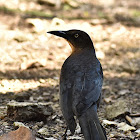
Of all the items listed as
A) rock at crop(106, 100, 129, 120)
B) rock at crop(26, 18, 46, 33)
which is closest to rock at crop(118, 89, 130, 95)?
rock at crop(106, 100, 129, 120)

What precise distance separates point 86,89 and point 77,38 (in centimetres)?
87

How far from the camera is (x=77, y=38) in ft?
13.1

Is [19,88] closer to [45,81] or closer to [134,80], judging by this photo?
[45,81]

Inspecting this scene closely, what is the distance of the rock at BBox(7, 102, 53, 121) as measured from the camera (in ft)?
12.5

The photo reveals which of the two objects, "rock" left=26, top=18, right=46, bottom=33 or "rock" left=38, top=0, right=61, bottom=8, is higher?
"rock" left=38, top=0, right=61, bottom=8

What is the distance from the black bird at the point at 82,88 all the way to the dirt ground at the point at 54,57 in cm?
60

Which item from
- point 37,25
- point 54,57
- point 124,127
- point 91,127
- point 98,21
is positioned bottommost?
point 124,127

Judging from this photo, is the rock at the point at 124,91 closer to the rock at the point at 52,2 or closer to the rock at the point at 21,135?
the rock at the point at 21,135

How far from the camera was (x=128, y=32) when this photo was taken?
11.1 metres

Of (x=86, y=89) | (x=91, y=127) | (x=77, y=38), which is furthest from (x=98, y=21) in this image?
(x=91, y=127)

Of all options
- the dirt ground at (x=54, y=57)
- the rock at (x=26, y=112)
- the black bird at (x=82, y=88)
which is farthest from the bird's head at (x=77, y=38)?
the dirt ground at (x=54, y=57)

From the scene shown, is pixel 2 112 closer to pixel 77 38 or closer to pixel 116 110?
pixel 77 38

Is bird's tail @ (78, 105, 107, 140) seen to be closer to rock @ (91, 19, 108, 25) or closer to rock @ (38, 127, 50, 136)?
rock @ (38, 127, 50, 136)

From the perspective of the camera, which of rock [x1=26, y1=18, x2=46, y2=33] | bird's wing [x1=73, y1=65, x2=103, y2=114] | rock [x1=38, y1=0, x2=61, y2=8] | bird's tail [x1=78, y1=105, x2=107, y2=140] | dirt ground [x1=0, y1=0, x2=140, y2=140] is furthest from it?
rock [x1=38, y1=0, x2=61, y2=8]
